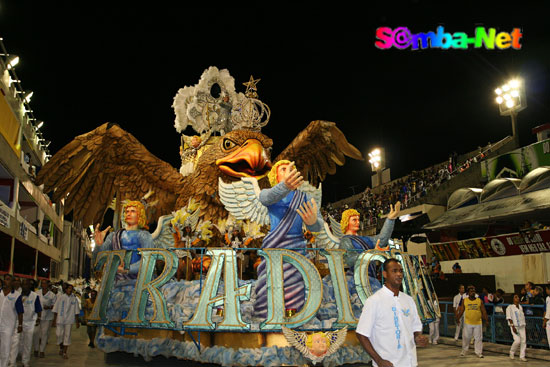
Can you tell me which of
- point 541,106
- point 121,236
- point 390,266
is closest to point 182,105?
point 121,236

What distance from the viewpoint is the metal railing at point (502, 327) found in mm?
10656

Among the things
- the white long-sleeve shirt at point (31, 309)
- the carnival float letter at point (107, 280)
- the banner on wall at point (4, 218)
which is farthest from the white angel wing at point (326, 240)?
the banner on wall at point (4, 218)

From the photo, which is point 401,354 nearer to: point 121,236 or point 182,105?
point 121,236

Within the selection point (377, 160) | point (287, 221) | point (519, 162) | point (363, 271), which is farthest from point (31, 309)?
point (377, 160)

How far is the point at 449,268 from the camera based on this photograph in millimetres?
22812

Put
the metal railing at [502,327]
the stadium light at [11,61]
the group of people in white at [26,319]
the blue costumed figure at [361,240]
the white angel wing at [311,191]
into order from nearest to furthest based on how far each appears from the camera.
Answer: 1. the group of people in white at [26,319]
2. the blue costumed figure at [361,240]
3. the white angel wing at [311,191]
4. the metal railing at [502,327]
5. the stadium light at [11,61]

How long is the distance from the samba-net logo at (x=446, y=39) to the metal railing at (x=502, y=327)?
43.0 feet

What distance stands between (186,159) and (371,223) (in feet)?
60.0

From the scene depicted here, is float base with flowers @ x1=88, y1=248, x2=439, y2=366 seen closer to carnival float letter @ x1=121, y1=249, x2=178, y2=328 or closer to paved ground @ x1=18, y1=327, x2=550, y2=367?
carnival float letter @ x1=121, y1=249, x2=178, y2=328

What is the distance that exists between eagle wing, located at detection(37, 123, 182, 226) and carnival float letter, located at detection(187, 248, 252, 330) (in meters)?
3.45

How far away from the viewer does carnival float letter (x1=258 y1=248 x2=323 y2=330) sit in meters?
6.67

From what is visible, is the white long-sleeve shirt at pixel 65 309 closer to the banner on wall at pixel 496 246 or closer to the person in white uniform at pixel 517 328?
the person in white uniform at pixel 517 328

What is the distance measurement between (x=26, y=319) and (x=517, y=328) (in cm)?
893

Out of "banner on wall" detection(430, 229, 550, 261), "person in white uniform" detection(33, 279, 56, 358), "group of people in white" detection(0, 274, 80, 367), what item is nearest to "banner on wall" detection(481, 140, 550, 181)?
"banner on wall" detection(430, 229, 550, 261)
